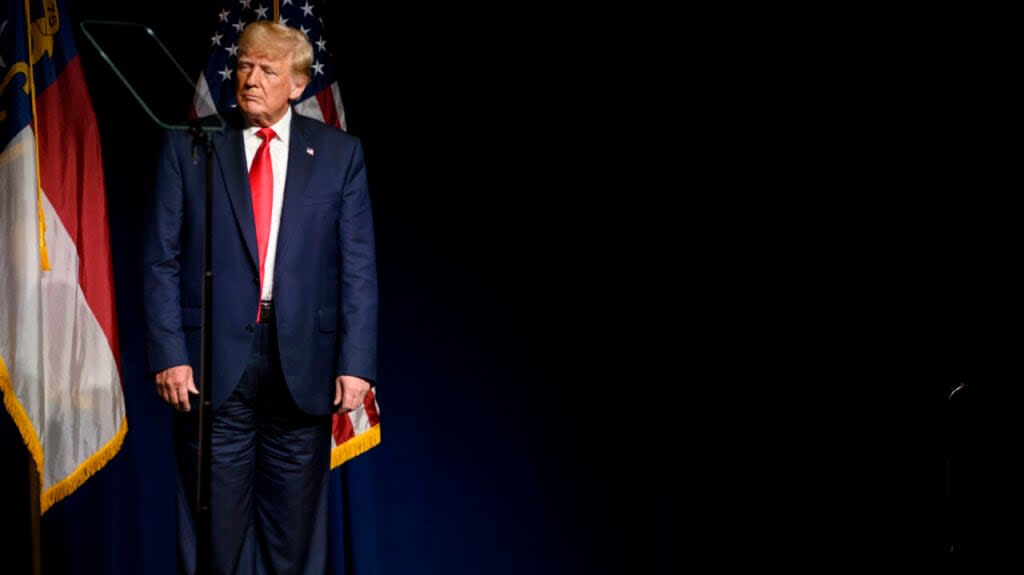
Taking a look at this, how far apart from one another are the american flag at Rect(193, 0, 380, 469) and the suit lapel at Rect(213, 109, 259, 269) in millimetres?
615

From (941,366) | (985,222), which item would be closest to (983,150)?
(985,222)

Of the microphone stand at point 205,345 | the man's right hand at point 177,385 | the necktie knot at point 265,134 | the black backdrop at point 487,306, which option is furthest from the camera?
the black backdrop at point 487,306

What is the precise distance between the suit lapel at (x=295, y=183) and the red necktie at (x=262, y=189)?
1.9 inches

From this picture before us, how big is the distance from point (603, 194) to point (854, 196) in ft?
2.34

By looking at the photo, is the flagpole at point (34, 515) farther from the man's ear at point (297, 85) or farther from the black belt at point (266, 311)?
the man's ear at point (297, 85)

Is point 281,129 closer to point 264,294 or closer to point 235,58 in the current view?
point 264,294

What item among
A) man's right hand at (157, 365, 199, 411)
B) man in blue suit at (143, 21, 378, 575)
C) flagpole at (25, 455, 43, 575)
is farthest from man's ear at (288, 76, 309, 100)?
flagpole at (25, 455, 43, 575)

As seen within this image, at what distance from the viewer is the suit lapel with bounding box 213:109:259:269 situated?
2.48 meters

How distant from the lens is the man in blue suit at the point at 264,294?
97.7 inches

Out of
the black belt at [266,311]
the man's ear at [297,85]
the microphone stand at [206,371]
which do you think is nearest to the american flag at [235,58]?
the man's ear at [297,85]

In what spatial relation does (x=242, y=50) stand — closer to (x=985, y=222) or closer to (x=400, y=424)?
(x=400, y=424)

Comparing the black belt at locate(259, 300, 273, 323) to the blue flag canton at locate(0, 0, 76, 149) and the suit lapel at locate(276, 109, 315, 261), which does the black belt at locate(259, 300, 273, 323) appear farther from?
the blue flag canton at locate(0, 0, 76, 149)

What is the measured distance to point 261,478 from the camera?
2.63m

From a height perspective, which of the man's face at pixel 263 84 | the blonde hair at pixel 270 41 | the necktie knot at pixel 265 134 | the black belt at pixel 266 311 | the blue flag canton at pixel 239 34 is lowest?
the black belt at pixel 266 311
